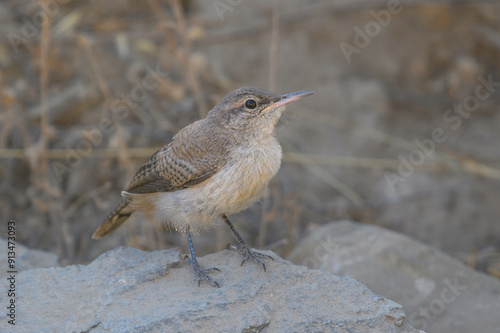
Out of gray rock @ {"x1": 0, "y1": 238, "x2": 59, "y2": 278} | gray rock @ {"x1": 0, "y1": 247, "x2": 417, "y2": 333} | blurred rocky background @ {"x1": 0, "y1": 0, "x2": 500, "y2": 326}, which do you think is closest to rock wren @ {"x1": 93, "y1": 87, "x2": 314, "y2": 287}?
gray rock @ {"x1": 0, "y1": 247, "x2": 417, "y2": 333}

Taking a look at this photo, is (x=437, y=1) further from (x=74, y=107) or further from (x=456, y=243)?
(x=74, y=107)

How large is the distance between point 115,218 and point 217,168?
122 centimetres

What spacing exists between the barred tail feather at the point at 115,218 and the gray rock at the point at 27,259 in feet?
2.03

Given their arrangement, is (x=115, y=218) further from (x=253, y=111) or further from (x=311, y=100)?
(x=311, y=100)

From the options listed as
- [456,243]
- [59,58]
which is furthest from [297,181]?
[59,58]

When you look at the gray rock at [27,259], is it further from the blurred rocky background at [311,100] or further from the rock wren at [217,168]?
the blurred rocky background at [311,100]

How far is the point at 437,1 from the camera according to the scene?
27.9 ft

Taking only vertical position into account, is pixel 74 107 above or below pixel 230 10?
below

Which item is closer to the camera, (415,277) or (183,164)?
(183,164)

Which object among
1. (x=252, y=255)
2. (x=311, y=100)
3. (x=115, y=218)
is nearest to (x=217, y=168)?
(x=252, y=255)

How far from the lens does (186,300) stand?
4.19m

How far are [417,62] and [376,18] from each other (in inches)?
34.2

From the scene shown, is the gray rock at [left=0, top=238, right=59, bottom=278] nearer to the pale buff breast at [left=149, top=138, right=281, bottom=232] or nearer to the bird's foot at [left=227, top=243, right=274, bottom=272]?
the pale buff breast at [left=149, top=138, right=281, bottom=232]

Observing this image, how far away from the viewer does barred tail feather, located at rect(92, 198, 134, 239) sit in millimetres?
5117
